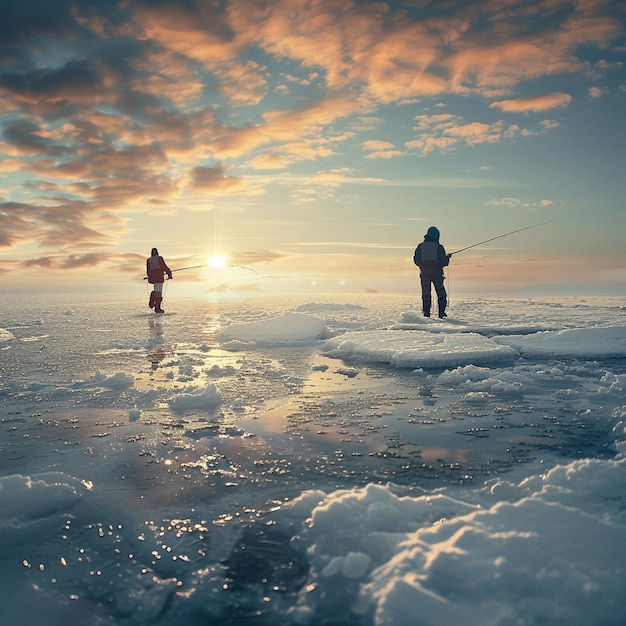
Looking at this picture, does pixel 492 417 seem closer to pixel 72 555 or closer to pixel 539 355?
pixel 72 555

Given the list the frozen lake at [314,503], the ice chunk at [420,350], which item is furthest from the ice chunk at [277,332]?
the frozen lake at [314,503]

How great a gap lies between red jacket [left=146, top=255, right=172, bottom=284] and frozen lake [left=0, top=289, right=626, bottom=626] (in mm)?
10834

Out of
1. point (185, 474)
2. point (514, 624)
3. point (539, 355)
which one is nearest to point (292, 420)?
point (185, 474)

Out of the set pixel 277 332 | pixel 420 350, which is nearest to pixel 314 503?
pixel 420 350

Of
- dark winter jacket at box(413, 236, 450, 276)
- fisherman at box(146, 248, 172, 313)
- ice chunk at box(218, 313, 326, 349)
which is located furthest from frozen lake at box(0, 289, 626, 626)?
fisherman at box(146, 248, 172, 313)

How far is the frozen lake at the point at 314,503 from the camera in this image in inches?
69.3

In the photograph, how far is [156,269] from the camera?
15875 millimetres

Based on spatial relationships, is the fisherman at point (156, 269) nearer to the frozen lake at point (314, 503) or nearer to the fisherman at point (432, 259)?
the fisherman at point (432, 259)

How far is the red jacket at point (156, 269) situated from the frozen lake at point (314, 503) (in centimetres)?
1083

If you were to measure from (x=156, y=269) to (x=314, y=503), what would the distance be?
581 inches

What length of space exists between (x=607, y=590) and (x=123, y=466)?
2.70m

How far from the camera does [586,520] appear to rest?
2.20 metres

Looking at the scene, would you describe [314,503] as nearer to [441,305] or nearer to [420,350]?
[420,350]

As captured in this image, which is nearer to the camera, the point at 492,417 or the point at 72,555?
the point at 72,555
